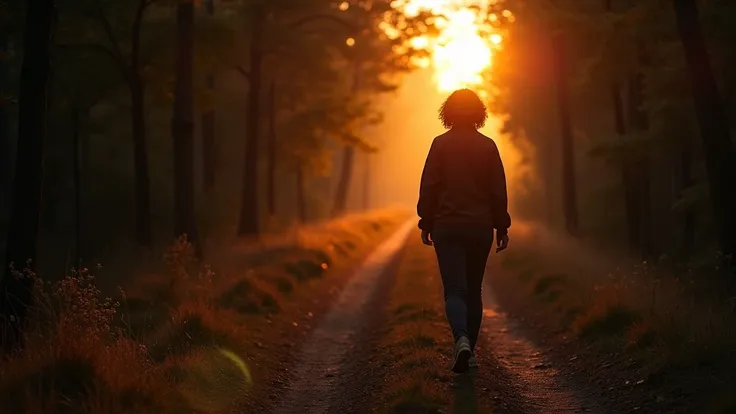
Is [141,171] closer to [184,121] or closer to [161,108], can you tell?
[184,121]

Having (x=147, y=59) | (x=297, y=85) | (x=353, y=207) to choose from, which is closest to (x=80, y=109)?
(x=147, y=59)

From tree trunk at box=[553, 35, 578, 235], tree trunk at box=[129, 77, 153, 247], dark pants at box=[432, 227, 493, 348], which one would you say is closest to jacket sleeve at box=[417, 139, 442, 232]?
dark pants at box=[432, 227, 493, 348]

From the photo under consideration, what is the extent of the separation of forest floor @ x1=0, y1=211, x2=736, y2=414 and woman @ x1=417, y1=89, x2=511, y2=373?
78 cm

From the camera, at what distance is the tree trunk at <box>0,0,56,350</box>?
8.20 metres

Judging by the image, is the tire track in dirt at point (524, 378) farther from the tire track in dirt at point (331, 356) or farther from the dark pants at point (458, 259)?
the tire track in dirt at point (331, 356)

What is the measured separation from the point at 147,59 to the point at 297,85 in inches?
368

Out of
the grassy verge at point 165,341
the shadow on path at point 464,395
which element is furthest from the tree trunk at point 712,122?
the grassy verge at point 165,341

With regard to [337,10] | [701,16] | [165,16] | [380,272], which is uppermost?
[337,10]

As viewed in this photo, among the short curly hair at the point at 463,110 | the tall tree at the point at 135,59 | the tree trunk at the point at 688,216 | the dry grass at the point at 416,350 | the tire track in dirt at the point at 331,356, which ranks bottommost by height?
the tire track in dirt at the point at 331,356

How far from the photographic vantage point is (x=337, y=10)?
25.5 meters

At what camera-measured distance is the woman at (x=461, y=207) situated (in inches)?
268

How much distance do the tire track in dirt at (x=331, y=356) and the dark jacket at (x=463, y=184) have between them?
1.99 metres

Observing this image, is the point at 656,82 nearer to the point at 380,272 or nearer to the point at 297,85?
the point at 380,272

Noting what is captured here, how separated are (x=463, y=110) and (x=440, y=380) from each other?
100 inches
